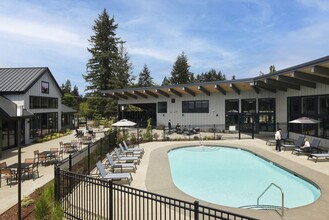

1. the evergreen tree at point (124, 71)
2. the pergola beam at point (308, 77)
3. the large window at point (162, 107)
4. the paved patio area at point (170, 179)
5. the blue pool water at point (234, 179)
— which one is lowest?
the blue pool water at point (234, 179)

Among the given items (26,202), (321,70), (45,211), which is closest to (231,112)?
(321,70)

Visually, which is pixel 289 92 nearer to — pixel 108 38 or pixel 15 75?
pixel 15 75

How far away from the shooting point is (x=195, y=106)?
1297 inches

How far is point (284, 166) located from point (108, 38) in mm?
49952

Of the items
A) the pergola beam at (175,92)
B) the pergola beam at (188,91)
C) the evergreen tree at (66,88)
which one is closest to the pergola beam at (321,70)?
the pergola beam at (188,91)

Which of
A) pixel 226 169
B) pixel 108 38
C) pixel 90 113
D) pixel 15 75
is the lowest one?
pixel 226 169

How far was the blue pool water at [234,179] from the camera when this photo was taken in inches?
383

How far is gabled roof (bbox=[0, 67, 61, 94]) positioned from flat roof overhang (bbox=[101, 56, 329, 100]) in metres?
11.2

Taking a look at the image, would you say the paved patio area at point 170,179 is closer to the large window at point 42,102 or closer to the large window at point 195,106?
the large window at point 42,102

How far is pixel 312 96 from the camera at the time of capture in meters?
20.0

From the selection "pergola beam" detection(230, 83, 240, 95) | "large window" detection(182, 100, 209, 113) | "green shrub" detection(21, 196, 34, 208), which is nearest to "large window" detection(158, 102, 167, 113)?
"large window" detection(182, 100, 209, 113)

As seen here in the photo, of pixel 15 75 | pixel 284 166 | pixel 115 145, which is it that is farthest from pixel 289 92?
pixel 15 75

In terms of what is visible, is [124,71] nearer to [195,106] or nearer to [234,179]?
[195,106]

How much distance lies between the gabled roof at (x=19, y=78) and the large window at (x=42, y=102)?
1559 mm
